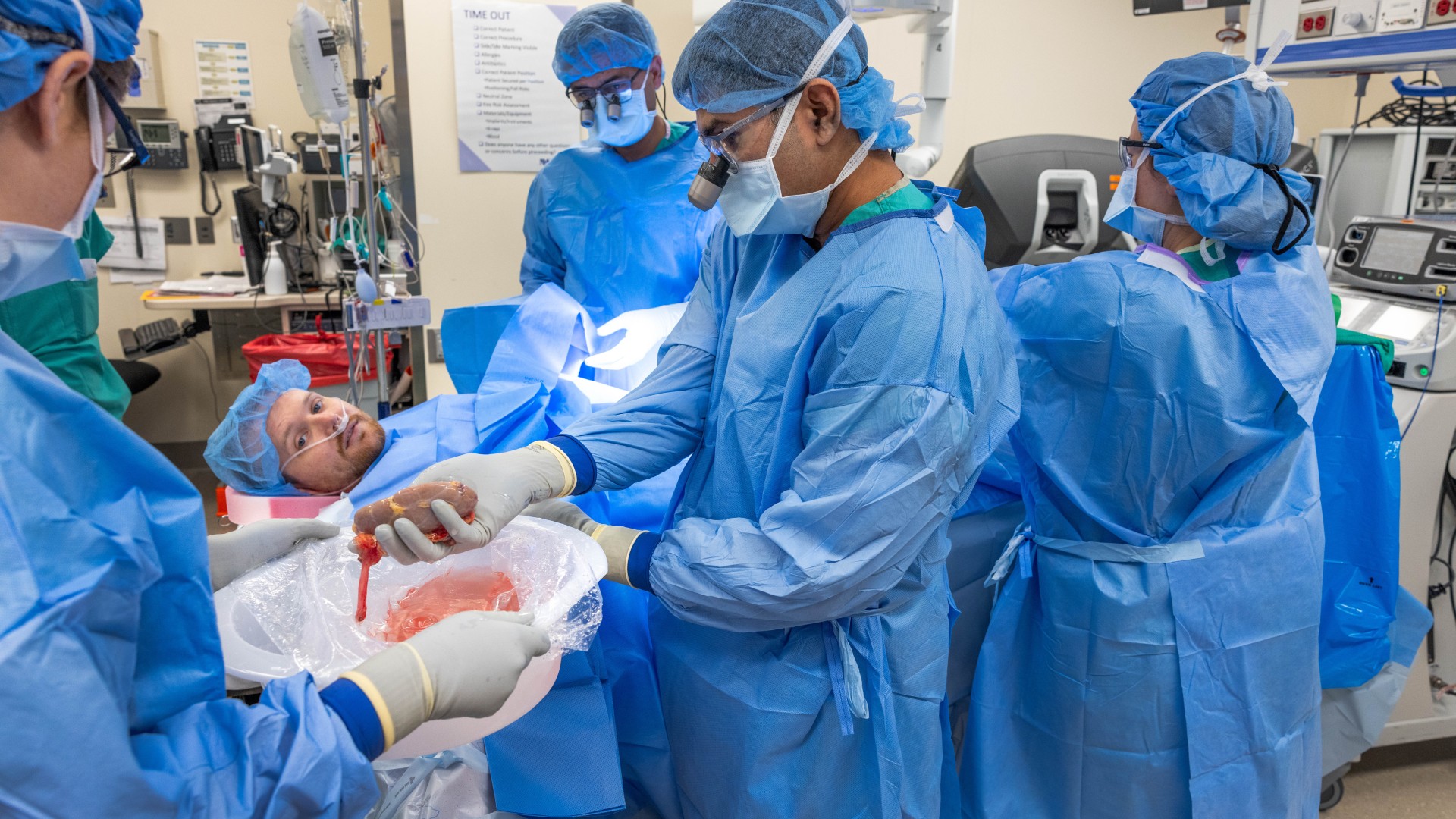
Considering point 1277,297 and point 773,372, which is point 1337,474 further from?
point 773,372

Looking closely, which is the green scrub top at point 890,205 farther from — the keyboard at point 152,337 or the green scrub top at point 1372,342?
the keyboard at point 152,337

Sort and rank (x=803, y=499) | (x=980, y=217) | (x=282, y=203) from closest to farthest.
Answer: (x=803, y=499) → (x=980, y=217) → (x=282, y=203)

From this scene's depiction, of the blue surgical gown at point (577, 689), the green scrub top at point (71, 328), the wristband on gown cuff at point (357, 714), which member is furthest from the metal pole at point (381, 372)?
the wristband on gown cuff at point (357, 714)

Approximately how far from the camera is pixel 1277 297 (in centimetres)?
134

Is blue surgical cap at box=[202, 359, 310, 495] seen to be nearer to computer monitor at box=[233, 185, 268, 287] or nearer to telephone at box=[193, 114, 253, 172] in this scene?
computer monitor at box=[233, 185, 268, 287]

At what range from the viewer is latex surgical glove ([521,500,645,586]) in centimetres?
120

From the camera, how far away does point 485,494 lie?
116 centimetres

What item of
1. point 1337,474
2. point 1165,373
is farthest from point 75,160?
point 1337,474

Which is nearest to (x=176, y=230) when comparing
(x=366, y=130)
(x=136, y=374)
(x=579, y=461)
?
(x=136, y=374)

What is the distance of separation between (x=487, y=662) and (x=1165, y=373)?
3.36 ft

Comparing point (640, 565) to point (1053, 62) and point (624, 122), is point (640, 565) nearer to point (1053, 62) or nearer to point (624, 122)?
point (624, 122)

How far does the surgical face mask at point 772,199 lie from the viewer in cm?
112

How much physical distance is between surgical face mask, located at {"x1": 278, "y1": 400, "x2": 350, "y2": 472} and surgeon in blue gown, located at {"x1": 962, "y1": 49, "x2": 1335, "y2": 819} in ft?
4.28

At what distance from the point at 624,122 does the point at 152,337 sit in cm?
300
